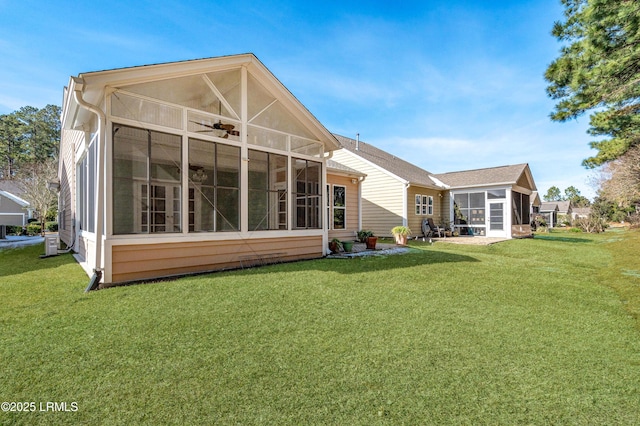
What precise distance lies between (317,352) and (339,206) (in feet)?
27.7

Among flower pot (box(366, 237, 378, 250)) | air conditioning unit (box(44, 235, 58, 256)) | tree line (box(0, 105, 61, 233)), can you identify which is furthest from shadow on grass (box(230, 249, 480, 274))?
tree line (box(0, 105, 61, 233))

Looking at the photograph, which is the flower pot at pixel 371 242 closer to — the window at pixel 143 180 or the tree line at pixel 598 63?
the window at pixel 143 180

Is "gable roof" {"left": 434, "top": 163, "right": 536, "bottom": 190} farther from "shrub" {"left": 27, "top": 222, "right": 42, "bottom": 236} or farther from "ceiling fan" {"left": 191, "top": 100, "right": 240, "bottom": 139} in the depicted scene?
"shrub" {"left": 27, "top": 222, "right": 42, "bottom": 236}

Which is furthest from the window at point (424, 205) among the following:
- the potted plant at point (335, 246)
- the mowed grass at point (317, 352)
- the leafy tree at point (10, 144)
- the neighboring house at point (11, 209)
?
the leafy tree at point (10, 144)

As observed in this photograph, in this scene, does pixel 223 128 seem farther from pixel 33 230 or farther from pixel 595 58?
pixel 33 230

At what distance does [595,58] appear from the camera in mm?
7086

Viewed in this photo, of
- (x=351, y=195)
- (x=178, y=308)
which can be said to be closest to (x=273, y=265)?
(x=178, y=308)

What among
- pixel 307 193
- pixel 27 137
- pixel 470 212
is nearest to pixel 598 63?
pixel 307 193

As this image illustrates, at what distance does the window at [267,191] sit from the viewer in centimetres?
674

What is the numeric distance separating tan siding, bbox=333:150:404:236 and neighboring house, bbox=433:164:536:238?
4.16m

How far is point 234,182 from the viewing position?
255 inches

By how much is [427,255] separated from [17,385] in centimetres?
799

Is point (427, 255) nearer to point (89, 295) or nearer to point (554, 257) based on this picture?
point (554, 257)

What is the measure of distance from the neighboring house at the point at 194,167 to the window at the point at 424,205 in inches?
315
